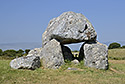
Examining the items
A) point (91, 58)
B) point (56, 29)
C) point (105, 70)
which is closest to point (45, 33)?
point (56, 29)

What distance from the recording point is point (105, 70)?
16.4 meters

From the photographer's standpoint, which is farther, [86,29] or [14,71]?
[86,29]

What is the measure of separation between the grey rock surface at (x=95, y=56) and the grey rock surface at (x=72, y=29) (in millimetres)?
1024

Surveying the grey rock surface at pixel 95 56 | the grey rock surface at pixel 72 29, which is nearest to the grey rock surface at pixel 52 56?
the grey rock surface at pixel 72 29

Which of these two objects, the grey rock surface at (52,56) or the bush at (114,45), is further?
the bush at (114,45)

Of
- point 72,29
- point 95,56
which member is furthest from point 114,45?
point 72,29

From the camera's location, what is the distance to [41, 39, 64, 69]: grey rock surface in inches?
625

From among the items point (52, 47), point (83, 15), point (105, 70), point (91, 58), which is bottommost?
point (105, 70)

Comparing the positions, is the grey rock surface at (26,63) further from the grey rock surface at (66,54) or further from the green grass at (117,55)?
the green grass at (117,55)

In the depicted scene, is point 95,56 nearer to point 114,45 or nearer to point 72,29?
point 72,29

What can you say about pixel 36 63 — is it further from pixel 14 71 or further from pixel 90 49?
pixel 90 49

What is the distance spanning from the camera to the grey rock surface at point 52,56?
1588cm

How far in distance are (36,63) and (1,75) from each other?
353cm

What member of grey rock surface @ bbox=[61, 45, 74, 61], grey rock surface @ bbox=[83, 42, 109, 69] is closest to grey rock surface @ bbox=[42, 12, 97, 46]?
grey rock surface @ bbox=[83, 42, 109, 69]
